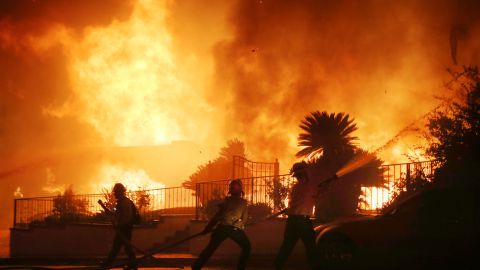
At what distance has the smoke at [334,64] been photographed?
26188mm

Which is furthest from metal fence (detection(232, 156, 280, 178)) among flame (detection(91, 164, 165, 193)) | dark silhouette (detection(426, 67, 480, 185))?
flame (detection(91, 164, 165, 193))

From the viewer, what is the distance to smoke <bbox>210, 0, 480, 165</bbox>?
85.9 feet

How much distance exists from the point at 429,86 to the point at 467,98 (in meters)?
12.1

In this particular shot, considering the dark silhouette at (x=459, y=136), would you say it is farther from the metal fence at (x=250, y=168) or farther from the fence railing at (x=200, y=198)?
the metal fence at (x=250, y=168)

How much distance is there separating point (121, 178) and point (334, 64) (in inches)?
466

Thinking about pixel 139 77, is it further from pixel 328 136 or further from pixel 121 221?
pixel 121 221

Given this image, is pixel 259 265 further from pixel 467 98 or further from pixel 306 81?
pixel 306 81

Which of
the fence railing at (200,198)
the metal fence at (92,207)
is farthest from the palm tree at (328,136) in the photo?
the metal fence at (92,207)

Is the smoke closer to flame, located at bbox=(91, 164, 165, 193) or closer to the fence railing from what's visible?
flame, located at bbox=(91, 164, 165, 193)

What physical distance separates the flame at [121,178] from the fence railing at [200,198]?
571 cm

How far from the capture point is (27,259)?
17.1 metres

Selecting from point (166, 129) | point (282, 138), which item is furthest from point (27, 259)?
point (166, 129)

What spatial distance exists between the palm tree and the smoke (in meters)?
6.35

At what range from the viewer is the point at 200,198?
64.5ft
